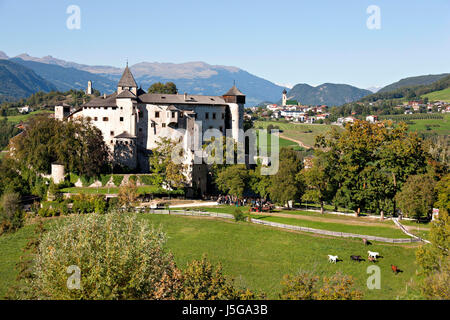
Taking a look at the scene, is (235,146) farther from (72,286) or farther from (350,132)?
(72,286)

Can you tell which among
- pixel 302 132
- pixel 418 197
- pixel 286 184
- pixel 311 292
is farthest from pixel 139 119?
pixel 302 132

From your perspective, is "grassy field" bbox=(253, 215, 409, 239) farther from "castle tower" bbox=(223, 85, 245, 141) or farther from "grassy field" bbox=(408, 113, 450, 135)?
"grassy field" bbox=(408, 113, 450, 135)

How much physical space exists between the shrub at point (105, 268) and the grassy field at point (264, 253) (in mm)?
5433

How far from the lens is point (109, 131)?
69.6 m

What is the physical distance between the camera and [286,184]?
52375mm

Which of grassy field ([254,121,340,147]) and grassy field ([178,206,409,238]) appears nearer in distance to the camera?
grassy field ([178,206,409,238])

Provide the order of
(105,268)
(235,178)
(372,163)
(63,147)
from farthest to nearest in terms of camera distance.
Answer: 1. (63,147)
2. (235,178)
3. (372,163)
4. (105,268)

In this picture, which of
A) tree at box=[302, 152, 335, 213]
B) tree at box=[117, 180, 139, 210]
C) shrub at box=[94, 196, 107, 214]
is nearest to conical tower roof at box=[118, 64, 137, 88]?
tree at box=[117, 180, 139, 210]

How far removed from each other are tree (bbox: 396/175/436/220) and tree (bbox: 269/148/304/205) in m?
12.0

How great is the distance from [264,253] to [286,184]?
1583 centimetres

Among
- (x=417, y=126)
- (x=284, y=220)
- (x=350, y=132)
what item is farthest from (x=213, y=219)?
(x=417, y=126)

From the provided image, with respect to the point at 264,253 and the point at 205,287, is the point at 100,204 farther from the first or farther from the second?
the point at 205,287

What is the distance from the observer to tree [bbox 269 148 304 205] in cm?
5191

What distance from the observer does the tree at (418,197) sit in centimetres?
4378
